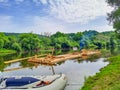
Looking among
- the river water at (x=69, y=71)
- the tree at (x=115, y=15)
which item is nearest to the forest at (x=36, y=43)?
the river water at (x=69, y=71)

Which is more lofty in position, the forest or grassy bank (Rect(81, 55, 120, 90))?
the forest

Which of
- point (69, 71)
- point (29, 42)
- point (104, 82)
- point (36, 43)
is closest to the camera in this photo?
point (104, 82)

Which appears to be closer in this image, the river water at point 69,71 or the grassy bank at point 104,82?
the grassy bank at point 104,82

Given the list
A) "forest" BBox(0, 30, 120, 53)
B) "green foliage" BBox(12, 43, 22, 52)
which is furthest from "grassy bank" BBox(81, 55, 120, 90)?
"green foliage" BBox(12, 43, 22, 52)

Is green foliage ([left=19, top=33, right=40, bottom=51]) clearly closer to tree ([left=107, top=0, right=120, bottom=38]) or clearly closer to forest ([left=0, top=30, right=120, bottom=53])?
forest ([left=0, top=30, right=120, bottom=53])

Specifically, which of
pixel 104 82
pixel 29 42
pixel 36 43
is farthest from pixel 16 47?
pixel 104 82

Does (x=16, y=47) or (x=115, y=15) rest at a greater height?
(x=115, y=15)

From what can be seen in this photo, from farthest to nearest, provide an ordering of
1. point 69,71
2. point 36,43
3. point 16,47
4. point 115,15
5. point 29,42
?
point 36,43 < point 29,42 < point 16,47 < point 115,15 < point 69,71

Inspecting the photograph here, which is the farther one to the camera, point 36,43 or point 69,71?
point 36,43

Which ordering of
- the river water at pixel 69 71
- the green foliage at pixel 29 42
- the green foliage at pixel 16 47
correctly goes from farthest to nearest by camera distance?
the green foliage at pixel 29 42, the green foliage at pixel 16 47, the river water at pixel 69 71

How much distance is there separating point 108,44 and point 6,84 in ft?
528

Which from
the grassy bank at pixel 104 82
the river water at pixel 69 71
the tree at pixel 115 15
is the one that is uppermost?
the tree at pixel 115 15

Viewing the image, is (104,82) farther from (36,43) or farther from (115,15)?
(36,43)

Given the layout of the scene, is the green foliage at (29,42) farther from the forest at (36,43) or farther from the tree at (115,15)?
the tree at (115,15)
